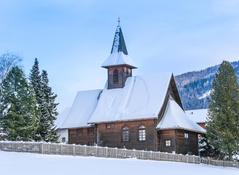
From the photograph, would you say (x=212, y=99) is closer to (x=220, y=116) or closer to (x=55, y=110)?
(x=220, y=116)

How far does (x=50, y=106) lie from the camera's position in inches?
2234

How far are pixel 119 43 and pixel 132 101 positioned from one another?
9.78m

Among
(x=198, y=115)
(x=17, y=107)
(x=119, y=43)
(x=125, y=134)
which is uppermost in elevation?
(x=119, y=43)

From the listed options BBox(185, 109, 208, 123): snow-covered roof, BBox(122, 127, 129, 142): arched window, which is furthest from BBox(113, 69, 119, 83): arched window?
BBox(185, 109, 208, 123): snow-covered roof

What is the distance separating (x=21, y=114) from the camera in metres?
51.2

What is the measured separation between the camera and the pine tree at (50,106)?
55.6 meters

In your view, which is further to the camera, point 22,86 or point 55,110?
point 55,110

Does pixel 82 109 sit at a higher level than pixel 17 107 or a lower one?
higher

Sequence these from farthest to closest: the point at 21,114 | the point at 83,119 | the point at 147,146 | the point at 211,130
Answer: the point at 83,119 → the point at 147,146 → the point at 211,130 → the point at 21,114

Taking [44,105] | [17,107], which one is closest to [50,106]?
[44,105]

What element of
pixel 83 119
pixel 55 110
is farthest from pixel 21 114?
pixel 83 119

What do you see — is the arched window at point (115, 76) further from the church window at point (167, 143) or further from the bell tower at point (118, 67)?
the church window at point (167, 143)

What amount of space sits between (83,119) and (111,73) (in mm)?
6783

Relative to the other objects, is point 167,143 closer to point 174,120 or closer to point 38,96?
point 174,120
